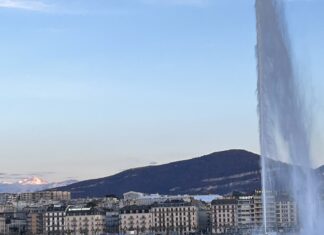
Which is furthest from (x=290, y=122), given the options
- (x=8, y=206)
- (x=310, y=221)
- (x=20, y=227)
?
(x=8, y=206)

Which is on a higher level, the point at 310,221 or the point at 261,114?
the point at 261,114

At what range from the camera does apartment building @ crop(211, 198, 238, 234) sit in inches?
5812

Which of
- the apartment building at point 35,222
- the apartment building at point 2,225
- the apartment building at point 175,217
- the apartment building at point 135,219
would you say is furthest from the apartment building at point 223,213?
the apartment building at point 2,225

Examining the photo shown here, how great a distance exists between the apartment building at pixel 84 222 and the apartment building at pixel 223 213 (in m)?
17.7

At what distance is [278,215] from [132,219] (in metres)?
39.0

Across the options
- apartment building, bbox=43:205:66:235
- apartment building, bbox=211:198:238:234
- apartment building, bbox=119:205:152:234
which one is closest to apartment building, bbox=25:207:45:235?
apartment building, bbox=43:205:66:235

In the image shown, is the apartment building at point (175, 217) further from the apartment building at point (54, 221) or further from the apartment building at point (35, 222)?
the apartment building at point (35, 222)

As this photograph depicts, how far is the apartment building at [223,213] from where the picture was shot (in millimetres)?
147625

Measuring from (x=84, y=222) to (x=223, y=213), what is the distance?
70.2 feet

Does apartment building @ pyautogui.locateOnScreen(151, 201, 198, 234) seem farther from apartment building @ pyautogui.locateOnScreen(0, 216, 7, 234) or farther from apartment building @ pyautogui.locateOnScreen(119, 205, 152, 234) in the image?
apartment building @ pyautogui.locateOnScreen(0, 216, 7, 234)

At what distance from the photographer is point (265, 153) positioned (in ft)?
136

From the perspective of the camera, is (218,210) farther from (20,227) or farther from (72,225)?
(20,227)

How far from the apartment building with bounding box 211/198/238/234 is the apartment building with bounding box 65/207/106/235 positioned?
17695 mm

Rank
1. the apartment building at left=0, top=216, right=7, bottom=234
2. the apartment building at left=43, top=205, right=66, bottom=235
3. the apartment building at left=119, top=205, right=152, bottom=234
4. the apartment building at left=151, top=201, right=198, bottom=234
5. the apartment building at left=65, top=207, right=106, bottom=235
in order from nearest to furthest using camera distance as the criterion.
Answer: the apartment building at left=151, top=201, right=198, bottom=234, the apartment building at left=119, top=205, right=152, bottom=234, the apartment building at left=65, top=207, right=106, bottom=235, the apartment building at left=43, top=205, right=66, bottom=235, the apartment building at left=0, top=216, right=7, bottom=234
